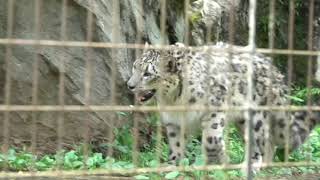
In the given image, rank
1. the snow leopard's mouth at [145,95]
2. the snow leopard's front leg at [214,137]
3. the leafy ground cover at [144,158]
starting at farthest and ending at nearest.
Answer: the snow leopard's mouth at [145,95] → the snow leopard's front leg at [214,137] → the leafy ground cover at [144,158]

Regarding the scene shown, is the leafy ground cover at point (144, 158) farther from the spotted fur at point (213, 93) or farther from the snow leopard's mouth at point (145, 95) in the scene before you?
the snow leopard's mouth at point (145, 95)

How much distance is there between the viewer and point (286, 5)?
38.2 ft

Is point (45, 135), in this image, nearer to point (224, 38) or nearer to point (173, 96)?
point (173, 96)

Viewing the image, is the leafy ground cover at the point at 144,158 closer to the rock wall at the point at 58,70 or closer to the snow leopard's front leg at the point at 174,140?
the snow leopard's front leg at the point at 174,140

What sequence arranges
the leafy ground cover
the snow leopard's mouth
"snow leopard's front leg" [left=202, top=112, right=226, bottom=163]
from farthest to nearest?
the snow leopard's mouth → "snow leopard's front leg" [left=202, top=112, right=226, bottom=163] → the leafy ground cover

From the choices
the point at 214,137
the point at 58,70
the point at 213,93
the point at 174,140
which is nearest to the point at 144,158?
the point at 174,140

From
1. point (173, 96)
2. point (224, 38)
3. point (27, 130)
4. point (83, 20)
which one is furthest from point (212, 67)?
point (224, 38)

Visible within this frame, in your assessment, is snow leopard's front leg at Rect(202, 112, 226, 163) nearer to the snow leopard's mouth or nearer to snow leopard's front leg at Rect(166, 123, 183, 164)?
snow leopard's front leg at Rect(166, 123, 183, 164)

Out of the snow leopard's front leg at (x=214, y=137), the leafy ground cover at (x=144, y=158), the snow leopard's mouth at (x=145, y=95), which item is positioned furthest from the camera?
the snow leopard's mouth at (x=145, y=95)

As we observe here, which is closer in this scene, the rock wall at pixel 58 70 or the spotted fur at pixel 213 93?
the spotted fur at pixel 213 93

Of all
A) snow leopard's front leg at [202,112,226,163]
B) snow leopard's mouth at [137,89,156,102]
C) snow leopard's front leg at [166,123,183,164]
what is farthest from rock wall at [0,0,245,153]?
snow leopard's front leg at [202,112,226,163]

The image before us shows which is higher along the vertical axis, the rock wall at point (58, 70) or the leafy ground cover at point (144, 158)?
the rock wall at point (58, 70)

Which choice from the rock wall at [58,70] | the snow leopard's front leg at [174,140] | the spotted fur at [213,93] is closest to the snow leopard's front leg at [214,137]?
the spotted fur at [213,93]

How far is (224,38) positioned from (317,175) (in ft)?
14.0
